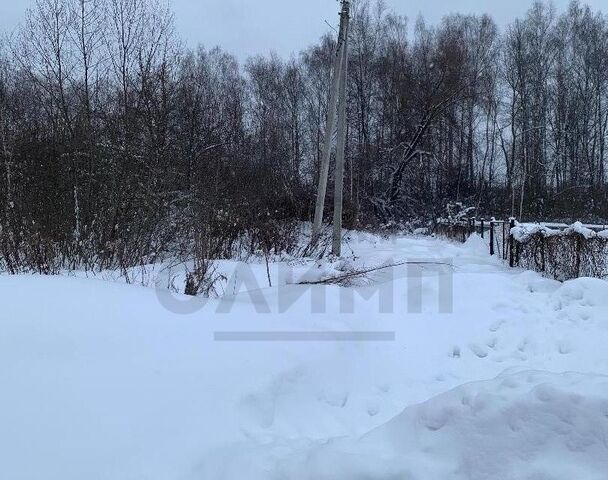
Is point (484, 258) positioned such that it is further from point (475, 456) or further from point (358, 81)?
point (358, 81)

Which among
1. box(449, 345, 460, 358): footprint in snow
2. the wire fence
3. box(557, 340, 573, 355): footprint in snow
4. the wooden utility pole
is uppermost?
the wooden utility pole

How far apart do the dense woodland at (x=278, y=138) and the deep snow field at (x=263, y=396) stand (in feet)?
7.20

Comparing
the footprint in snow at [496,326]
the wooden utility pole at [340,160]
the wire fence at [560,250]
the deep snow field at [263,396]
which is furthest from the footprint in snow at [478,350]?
the wooden utility pole at [340,160]

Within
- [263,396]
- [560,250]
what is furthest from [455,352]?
[560,250]

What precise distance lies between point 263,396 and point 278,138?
28.4m

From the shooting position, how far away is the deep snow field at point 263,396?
2.32 metres

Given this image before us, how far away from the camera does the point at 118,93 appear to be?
13.2 m

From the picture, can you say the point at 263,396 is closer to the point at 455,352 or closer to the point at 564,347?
the point at 455,352

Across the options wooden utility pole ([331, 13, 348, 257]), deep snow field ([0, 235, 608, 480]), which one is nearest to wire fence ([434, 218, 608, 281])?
deep snow field ([0, 235, 608, 480])

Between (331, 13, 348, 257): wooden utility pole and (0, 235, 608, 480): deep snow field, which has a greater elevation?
(331, 13, 348, 257): wooden utility pole

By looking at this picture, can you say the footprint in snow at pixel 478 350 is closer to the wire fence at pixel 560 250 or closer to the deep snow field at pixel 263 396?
the deep snow field at pixel 263 396

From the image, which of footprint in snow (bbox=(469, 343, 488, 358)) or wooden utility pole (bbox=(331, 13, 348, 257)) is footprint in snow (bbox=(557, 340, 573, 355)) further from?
wooden utility pole (bbox=(331, 13, 348, 257))

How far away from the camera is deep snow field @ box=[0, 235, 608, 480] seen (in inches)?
91.2

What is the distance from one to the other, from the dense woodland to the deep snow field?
2.20m
